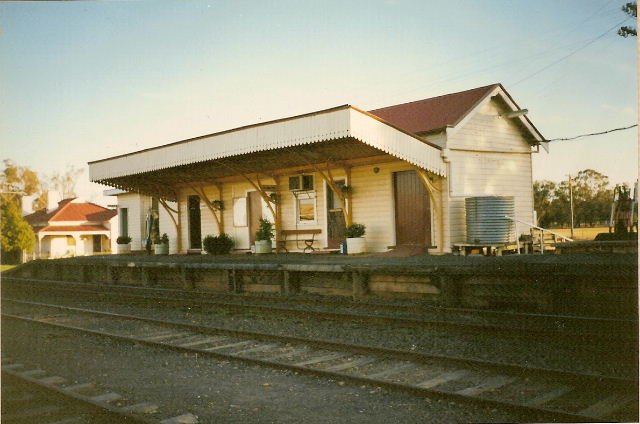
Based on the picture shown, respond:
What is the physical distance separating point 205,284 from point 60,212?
43.9 feet

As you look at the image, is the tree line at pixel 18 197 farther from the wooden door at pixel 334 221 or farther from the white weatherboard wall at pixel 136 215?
the wooden door at pixel 334 221

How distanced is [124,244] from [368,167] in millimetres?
15535

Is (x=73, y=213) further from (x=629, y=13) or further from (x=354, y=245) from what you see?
(x=629, y=13)

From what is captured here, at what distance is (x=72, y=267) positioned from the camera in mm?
18969

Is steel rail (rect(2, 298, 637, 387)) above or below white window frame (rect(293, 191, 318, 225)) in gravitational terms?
below

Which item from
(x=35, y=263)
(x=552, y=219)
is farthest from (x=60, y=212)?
(x=552, y=219)

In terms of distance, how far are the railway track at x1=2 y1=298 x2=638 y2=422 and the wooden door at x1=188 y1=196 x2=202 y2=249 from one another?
1217 cm

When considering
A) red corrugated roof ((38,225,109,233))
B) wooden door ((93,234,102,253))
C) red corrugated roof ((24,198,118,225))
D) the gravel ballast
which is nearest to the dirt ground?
the gravel ballast

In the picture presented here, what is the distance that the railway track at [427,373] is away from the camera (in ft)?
15.1

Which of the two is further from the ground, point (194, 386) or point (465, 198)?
point (465, 198)

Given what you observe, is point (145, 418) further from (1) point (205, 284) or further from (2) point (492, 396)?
(1) point (205, 284)

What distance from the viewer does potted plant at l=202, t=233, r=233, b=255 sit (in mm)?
18938

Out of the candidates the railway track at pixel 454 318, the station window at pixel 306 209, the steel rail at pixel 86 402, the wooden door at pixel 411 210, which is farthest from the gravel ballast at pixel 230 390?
the station window at pixel 306 209

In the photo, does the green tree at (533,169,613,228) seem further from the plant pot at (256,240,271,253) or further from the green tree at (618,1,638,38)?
the plant pot at (256,240,271,253)
